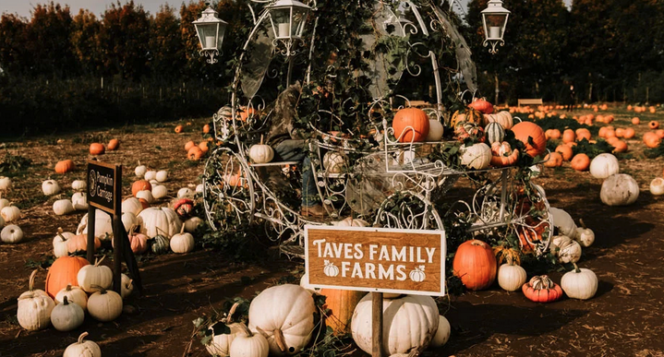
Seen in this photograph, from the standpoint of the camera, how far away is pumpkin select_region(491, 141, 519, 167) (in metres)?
6.12

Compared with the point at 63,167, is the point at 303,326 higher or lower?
lower

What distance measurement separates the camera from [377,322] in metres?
3.87

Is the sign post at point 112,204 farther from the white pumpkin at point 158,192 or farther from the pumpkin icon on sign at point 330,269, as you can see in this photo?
the white pumpkin at point 158,192

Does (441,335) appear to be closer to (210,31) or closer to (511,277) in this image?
(511,277)

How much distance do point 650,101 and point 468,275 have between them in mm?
26936

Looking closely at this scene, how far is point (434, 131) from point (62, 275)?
141 inches

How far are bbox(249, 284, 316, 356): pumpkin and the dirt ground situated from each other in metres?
0.48

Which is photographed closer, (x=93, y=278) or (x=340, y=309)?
(x=340, y=309)

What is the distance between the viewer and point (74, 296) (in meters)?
5.14

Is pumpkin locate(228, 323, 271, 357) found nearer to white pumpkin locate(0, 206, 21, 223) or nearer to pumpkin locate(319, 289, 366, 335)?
pumpkin locate(319, 289, 366, 335)

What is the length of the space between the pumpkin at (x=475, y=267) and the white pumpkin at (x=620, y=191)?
433 cm

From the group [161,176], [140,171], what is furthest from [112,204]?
[140,171]

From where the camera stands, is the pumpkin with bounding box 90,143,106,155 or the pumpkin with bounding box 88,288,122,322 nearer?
the pumpkin with bounding box 88,288,122,322

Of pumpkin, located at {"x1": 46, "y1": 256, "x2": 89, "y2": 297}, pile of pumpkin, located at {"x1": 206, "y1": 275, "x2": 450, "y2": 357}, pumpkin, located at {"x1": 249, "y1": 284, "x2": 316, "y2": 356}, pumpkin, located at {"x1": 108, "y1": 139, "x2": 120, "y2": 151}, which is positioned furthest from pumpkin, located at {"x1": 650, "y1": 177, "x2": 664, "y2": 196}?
pumpkin, located at {"x1": 108, "y1": 139, "x2": 120, "y2": 151}
